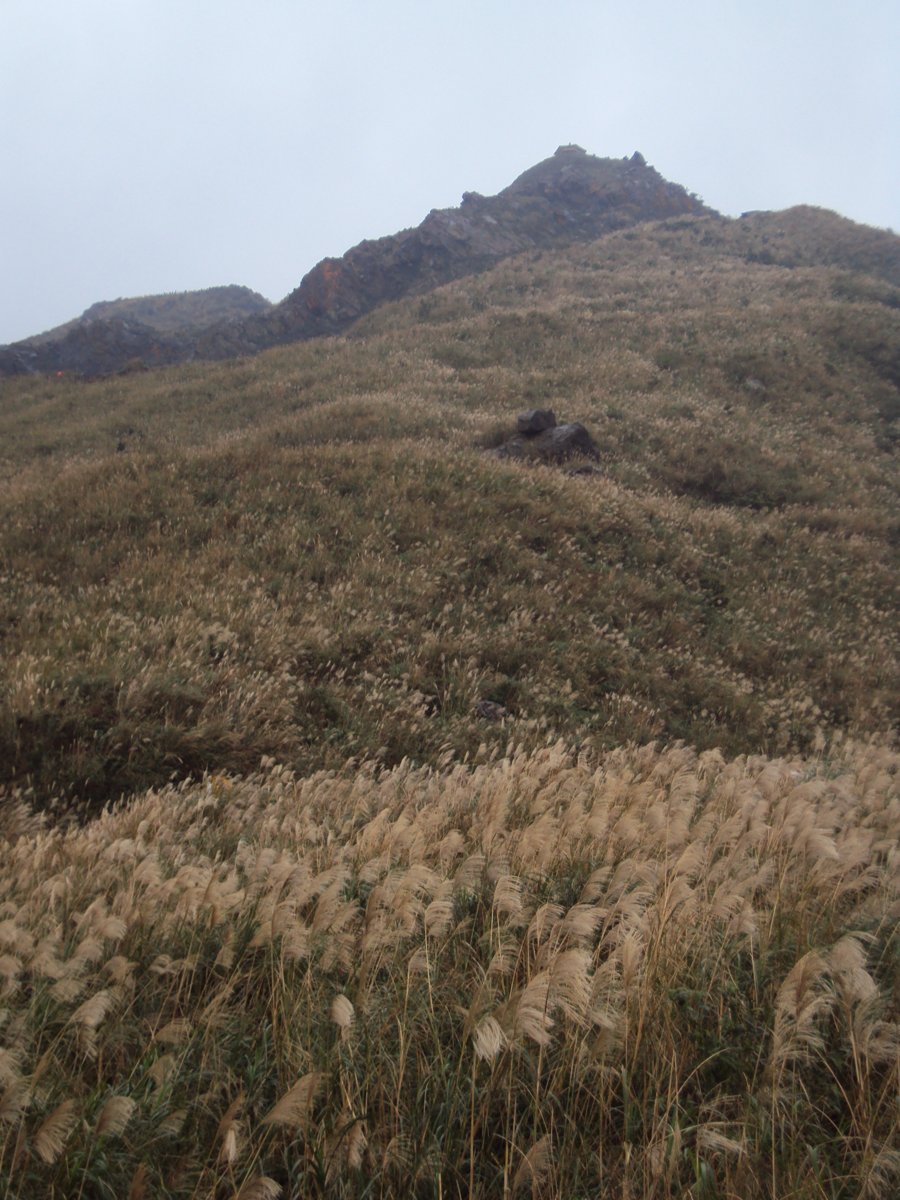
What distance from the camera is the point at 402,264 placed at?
1758 inches

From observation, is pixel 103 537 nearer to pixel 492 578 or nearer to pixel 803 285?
pixel 492 578

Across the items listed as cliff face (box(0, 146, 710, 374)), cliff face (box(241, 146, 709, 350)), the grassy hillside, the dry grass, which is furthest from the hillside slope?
cliff face (box(241, 146, 709, 350))

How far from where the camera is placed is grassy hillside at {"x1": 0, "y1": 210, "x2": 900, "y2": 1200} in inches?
71.7

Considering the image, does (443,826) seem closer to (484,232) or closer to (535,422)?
(535,422)

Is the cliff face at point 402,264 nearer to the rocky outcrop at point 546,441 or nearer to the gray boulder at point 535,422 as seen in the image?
the gray boulder at point 535,422

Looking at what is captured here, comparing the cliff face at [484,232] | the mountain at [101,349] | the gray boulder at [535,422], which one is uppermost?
the cliff face at [484,232]

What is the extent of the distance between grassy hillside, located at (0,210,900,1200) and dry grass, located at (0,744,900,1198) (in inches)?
0.7

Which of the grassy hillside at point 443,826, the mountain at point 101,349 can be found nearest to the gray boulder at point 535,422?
the grassy hillside at point 443,826

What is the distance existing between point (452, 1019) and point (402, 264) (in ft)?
158

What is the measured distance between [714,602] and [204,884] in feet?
32.4

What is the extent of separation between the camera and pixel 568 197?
5819 cm

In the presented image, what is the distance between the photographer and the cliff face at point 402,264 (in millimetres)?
38406

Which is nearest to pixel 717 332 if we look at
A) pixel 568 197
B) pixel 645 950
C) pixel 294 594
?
pixel 294 594

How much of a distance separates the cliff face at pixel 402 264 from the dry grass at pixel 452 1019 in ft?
129
